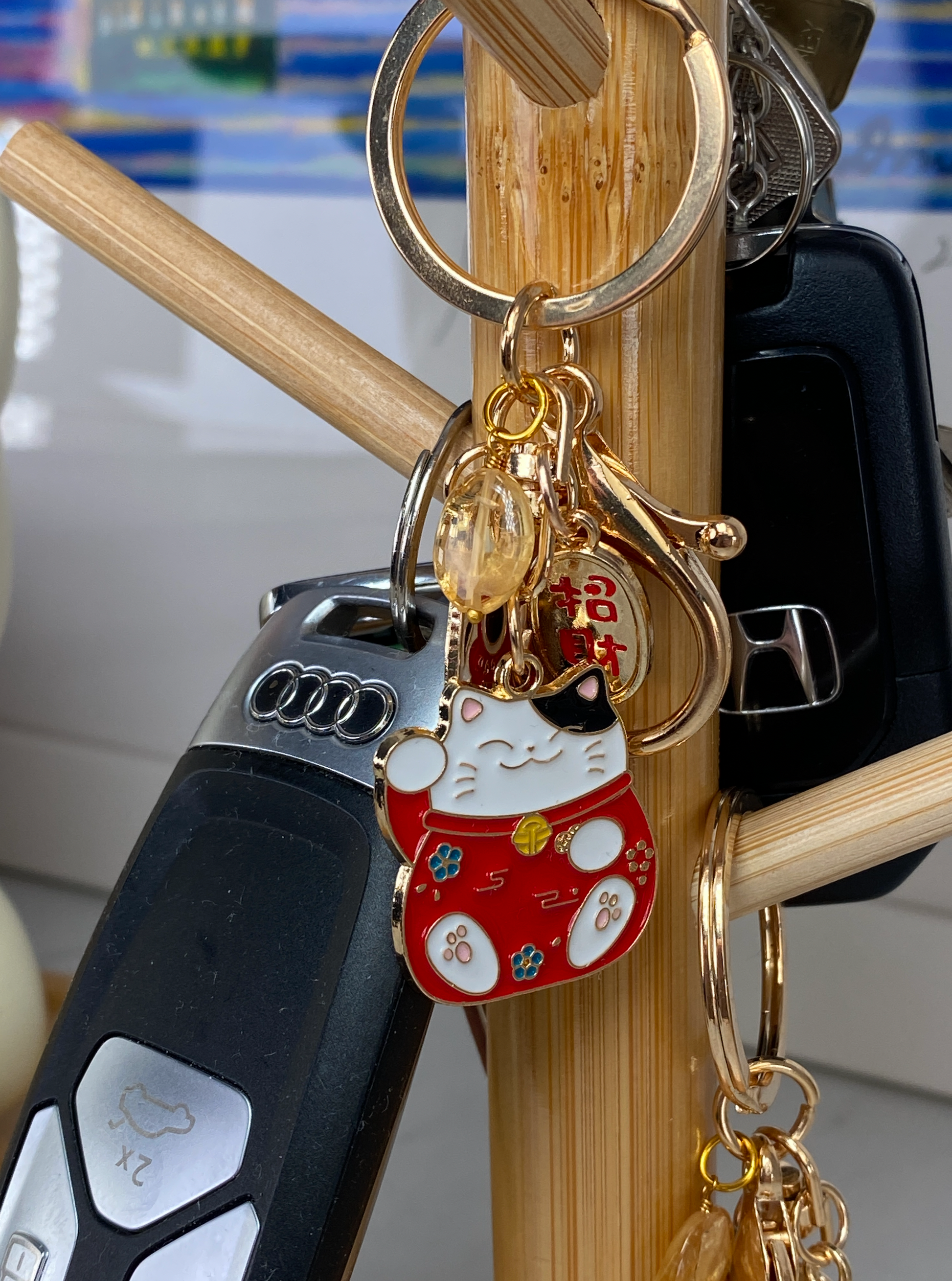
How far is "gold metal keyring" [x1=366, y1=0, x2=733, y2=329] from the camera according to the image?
0.24 metres

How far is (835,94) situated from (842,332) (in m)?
0.12

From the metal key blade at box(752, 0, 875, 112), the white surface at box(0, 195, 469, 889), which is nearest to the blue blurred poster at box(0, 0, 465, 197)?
the white surface at box(0, 195, 469, 889)

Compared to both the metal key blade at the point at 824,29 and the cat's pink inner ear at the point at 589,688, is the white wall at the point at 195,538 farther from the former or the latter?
the cat's pink inner ear at the point at 589,688

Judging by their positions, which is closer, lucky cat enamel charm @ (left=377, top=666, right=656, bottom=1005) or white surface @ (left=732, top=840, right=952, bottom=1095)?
lucky cat enamel charm @ (left=377, top=666, right=656, bottom=1005)

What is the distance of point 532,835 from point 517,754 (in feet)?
0.06

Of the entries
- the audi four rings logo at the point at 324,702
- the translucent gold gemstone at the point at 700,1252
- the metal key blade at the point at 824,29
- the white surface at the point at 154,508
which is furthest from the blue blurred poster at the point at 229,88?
the translucent gold gemstone at the point at 700,1252

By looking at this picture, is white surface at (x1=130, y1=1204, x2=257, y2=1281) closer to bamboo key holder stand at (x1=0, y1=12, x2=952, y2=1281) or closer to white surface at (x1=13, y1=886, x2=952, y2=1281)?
bamboo key holder stand at (x1=0, y1=12, x2=952, y2=1281)

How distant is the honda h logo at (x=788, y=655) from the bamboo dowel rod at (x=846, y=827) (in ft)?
0.12

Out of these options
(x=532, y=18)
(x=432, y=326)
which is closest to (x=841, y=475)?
(x=532, y=18)

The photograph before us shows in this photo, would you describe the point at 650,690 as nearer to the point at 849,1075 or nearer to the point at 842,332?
the point at 842,332

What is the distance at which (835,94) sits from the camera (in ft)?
1.24

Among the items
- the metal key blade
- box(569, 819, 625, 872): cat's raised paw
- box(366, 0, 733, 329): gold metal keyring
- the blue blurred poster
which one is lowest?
box(569, 819, 625, 872): cat's raised paw

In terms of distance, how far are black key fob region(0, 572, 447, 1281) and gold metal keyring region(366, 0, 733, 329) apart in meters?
0.09

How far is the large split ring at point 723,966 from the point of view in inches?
11.1
